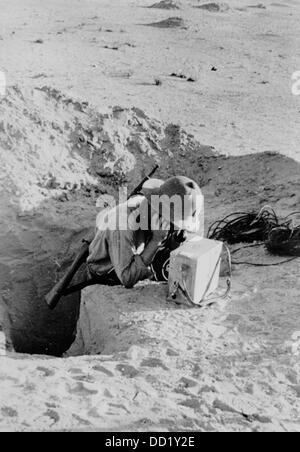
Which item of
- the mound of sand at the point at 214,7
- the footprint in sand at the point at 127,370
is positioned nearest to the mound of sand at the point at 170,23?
the mound of sand at the point at 214,7

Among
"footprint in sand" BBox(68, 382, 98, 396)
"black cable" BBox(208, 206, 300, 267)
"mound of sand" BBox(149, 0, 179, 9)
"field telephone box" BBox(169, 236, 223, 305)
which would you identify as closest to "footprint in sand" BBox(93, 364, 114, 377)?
"footprint in sand" BBox(68, 382, 98, 396)

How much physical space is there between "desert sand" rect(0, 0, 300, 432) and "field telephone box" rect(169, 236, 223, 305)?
0.18 m

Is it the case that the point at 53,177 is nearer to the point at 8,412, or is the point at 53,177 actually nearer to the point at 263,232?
the point at 263,232

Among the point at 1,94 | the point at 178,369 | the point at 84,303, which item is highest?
the point at 1,94

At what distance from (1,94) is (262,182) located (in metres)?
3.72

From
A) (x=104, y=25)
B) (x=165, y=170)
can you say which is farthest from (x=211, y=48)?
(x=165, y=170)

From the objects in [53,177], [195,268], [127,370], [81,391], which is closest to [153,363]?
[127,370]

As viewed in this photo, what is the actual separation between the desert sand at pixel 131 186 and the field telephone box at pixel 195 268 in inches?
7.1

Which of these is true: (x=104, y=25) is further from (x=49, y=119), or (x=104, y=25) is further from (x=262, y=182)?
(x=262, y=182)

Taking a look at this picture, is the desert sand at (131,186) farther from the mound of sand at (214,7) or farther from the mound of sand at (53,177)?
the mound of sand at (214,7)

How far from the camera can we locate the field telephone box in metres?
4.63

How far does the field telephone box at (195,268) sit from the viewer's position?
182 inches

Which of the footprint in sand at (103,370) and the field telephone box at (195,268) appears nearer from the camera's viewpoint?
the footprint in sand at (103,370)
